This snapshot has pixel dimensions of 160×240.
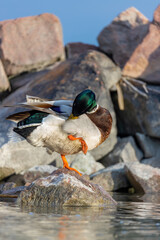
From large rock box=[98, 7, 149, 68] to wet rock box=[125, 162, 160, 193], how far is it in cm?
466

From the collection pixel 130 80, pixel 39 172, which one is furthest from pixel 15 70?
pixel 39 172

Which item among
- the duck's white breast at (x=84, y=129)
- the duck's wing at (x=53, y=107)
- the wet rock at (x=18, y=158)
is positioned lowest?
the wet rock at (x=18, y=158)

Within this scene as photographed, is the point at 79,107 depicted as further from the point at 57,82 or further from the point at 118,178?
the point at 57,82

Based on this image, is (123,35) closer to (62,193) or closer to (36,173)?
(36,173)

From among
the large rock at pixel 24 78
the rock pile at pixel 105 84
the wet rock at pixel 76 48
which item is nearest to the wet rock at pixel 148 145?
the rock pile at pixel 105 84

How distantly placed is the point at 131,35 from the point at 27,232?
32.4 feet

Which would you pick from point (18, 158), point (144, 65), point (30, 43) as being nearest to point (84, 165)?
point (18, 158)

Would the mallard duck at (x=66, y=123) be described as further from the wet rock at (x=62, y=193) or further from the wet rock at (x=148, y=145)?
the wet rock at (x=148, y=145)

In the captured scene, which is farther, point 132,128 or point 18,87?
point 18,87

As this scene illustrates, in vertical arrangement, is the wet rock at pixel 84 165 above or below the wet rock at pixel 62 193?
below

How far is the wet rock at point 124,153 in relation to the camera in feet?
30.4

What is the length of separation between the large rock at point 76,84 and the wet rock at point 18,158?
98cm

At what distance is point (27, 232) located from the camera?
2.27 meters

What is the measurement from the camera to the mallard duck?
3.87 m
